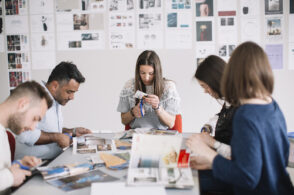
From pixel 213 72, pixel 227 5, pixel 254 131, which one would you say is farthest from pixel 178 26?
pixel 254 131

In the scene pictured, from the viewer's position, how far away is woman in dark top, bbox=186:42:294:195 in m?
1.11

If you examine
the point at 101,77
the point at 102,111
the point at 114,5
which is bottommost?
the point at 102,111

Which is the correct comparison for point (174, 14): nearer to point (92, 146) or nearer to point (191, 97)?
point (191, 97)

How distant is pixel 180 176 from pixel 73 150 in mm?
794

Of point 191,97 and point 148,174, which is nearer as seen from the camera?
point 148,174

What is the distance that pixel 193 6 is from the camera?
347cm

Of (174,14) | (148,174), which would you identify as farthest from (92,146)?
(174,14)

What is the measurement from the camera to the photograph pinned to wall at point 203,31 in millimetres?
3477

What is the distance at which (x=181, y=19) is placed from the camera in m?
3.50

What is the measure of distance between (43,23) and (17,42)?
16.8 inches

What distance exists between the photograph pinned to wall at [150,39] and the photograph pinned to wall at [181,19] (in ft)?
0.70

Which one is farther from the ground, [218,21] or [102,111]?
[218,21]

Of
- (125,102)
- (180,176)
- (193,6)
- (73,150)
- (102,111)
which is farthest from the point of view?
(102,111)

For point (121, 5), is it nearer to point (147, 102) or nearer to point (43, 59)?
point (43, 59)
